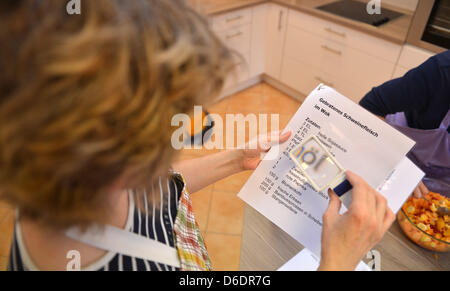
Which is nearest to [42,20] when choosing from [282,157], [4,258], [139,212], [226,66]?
[226,66]

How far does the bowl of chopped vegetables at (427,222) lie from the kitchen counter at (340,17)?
46.7 inches

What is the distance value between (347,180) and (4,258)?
5.45 feet

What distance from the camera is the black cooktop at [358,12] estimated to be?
1.80 metres

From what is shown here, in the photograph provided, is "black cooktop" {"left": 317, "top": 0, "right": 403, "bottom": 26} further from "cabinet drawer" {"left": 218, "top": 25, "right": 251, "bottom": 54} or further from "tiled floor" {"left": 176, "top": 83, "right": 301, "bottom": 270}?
"tiled floor" {"left": 176, "top": 83, "right": 301, "bottom": 270}

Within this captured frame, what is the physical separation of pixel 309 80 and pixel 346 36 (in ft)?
1.48

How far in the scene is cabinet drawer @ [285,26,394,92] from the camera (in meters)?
1.80

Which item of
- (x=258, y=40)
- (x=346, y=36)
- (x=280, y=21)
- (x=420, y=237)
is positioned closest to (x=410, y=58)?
(x=346, y=36)

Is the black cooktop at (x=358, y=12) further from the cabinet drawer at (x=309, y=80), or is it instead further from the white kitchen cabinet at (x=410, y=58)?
the cabinet drawer at (x=309, y=80)

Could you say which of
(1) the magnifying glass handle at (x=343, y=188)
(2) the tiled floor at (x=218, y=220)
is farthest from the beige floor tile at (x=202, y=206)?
(1) the magnifying glass handle at (x=343, y=188)

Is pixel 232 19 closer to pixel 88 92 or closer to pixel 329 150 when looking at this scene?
pixel 329 150

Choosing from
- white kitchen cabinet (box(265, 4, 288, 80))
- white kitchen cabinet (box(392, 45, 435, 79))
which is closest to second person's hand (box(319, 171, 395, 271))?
white kitchen cabinet (box(392, 45, 435, 79))

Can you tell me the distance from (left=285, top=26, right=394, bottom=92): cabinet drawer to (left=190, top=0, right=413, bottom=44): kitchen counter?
145 millimetres

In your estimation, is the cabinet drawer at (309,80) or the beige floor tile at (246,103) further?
the beige floor tile at (246,103)

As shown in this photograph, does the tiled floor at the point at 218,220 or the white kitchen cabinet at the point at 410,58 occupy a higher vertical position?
the white kitchen cabinet at the point at 410,58
